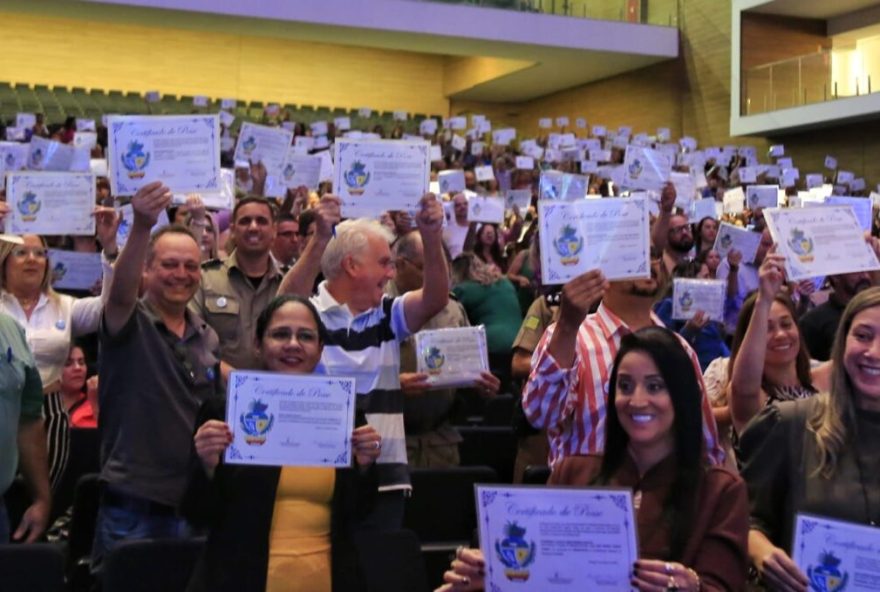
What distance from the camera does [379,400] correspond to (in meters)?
3.11

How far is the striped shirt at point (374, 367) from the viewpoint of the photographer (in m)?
3.10

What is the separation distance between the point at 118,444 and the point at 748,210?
687 centimetres

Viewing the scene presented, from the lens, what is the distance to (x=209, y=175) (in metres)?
3.35

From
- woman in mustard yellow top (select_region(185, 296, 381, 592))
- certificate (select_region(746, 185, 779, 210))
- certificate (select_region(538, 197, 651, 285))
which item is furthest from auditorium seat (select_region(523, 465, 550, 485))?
certificate (select_region(746, 185, 779, 210))

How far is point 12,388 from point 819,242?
243 centimetres

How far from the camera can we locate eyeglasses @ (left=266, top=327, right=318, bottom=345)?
261 cm

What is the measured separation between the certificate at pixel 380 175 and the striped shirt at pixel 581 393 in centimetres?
88

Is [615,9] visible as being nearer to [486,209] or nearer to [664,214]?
[486,209]

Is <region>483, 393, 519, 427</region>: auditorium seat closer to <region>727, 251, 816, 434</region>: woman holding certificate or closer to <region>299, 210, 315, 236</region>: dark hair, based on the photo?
<region>299, 210, 315, 236</region>: dark hair

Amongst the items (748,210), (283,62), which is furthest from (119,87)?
(748,210)

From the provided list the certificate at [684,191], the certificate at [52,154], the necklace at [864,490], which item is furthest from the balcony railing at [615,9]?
the necklace at [864,490]

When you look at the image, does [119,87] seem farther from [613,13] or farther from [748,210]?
[748,210]

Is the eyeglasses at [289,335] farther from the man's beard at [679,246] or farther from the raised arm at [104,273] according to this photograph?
the man's beard at [679,246]

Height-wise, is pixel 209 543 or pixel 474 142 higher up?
pixel 474 142
